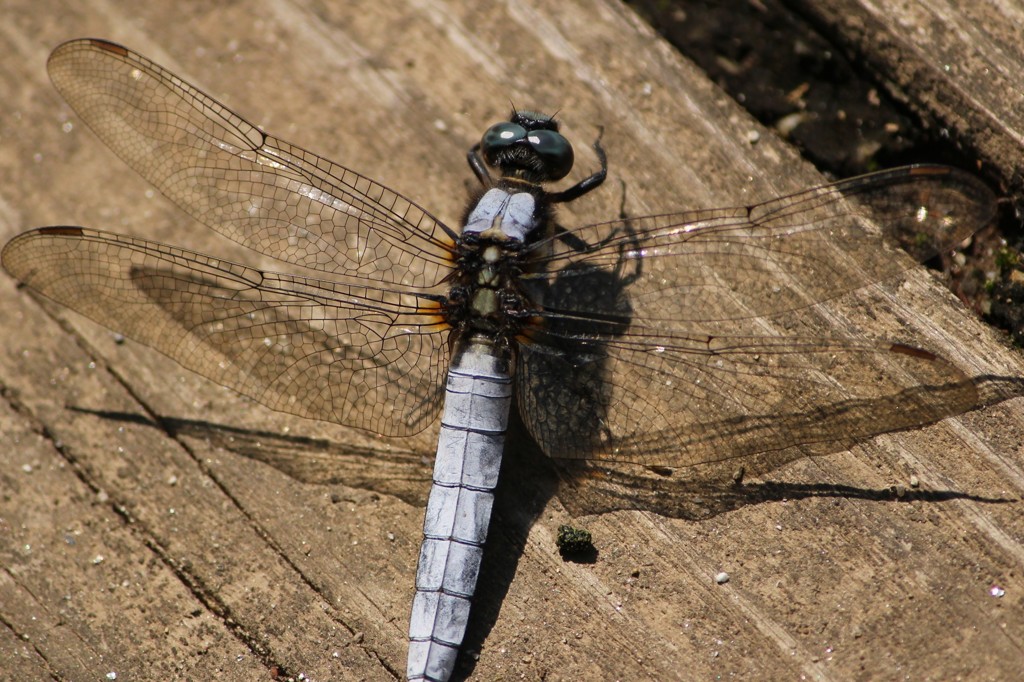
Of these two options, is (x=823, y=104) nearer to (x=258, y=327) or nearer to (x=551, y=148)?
(x=551, y=148)

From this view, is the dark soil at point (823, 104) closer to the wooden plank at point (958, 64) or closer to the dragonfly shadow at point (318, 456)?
the wooden plank at point (958, 64)

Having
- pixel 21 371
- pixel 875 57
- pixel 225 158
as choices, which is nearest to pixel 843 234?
pixel 875 57

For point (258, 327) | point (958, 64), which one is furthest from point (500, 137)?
point (958, 64)

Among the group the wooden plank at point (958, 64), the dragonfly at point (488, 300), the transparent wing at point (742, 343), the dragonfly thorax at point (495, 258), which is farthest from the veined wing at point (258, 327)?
the wooden plank at point (958, 64)

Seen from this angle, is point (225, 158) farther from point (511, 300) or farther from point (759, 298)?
point (759, 298)

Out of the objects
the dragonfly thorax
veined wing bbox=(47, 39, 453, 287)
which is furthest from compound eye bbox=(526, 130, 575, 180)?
veined wing bbox=(47, 39, 453, 287)

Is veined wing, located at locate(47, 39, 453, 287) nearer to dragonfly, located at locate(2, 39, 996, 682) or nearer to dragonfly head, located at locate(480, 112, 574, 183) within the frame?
dragonfly, located at locate(2, 39, 996, 682)
